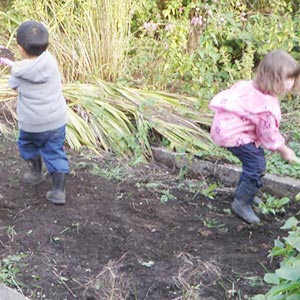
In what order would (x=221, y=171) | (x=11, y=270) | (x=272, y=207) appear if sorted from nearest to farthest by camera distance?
1. (x=11, y=270)
2. (x=272, y=207)
3. (x=221, y=171)

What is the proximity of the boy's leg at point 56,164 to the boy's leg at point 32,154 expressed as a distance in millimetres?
85

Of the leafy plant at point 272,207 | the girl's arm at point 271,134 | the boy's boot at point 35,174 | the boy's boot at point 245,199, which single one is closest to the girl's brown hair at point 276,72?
the girl's arm at point 271,134

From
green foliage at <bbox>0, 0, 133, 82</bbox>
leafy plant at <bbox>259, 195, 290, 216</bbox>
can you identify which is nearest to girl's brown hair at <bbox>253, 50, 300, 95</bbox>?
leafy plant at <bbox>259, 195, 290, 216</bbox>

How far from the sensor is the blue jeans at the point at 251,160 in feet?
14.3

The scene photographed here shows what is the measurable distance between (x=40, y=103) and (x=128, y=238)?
1.04 metres

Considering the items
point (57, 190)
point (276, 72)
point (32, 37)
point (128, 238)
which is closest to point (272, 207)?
point (276, 72)

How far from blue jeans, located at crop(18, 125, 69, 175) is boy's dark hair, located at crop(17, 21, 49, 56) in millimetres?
556

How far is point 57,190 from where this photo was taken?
443 cm

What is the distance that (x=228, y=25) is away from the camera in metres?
7.27

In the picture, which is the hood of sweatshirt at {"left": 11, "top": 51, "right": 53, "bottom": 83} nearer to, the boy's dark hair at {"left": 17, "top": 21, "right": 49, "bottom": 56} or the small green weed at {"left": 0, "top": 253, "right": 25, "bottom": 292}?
the boy's dark hair at {"left": 17, "top": 21, "right": 49, "bottom": 56}

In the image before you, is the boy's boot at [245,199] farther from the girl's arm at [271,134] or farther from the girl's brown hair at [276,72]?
the girl's brown hair at [276,72]

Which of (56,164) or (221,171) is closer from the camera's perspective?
(56,164)

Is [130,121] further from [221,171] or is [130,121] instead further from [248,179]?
[248,179]

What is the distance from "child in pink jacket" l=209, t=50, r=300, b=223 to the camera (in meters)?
4.17
